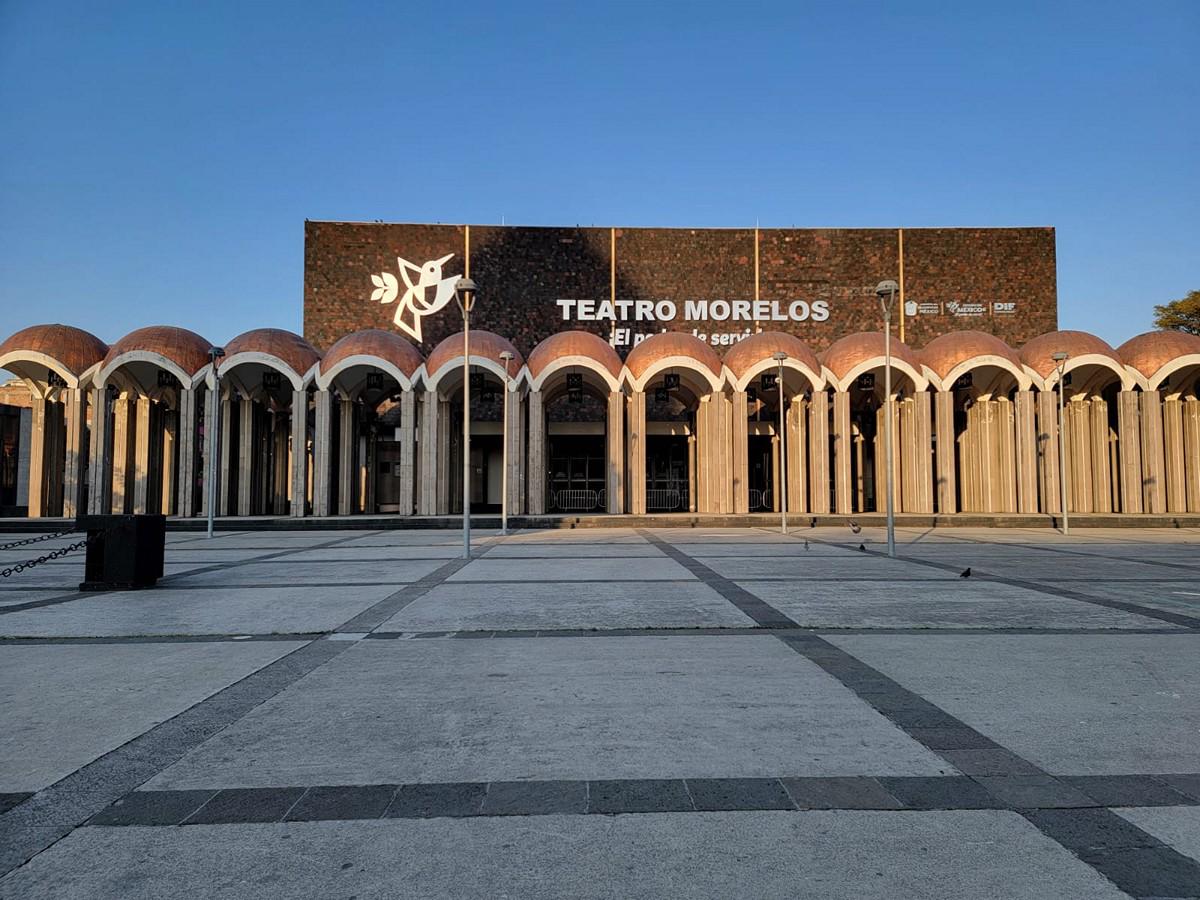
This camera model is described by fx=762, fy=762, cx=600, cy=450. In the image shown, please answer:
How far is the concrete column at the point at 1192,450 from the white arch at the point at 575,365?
2327 cm

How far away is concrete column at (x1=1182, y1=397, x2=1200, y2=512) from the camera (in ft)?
100

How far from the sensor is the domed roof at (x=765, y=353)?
30219 mm

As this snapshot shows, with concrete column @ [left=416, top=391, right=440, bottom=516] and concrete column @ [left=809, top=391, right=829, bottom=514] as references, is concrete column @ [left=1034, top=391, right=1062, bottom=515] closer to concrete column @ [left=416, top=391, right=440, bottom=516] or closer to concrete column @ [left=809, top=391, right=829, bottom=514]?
concrete column @ [left=809, top=391, right=829, bottom=514]

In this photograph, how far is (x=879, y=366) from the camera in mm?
30344

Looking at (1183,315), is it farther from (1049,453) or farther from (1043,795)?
(1043,795)

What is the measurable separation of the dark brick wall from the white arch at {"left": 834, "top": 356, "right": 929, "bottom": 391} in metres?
11.5

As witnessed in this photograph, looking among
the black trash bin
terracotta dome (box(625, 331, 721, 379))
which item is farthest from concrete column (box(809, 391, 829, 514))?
the black trash bin

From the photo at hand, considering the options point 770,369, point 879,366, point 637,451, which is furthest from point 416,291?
point 879,366

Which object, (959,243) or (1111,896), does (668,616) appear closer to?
(1111,896)

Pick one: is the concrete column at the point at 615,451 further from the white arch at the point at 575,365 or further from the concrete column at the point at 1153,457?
the concrete column at the point at 1153,457

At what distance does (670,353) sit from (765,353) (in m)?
3.82

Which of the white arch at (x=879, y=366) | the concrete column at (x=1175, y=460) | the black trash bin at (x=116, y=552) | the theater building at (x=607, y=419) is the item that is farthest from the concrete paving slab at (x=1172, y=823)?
the concrete column at (x=1175, y=460)

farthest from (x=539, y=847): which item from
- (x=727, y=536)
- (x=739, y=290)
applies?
(x=739, y=290)

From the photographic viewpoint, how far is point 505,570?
13.9 metres
